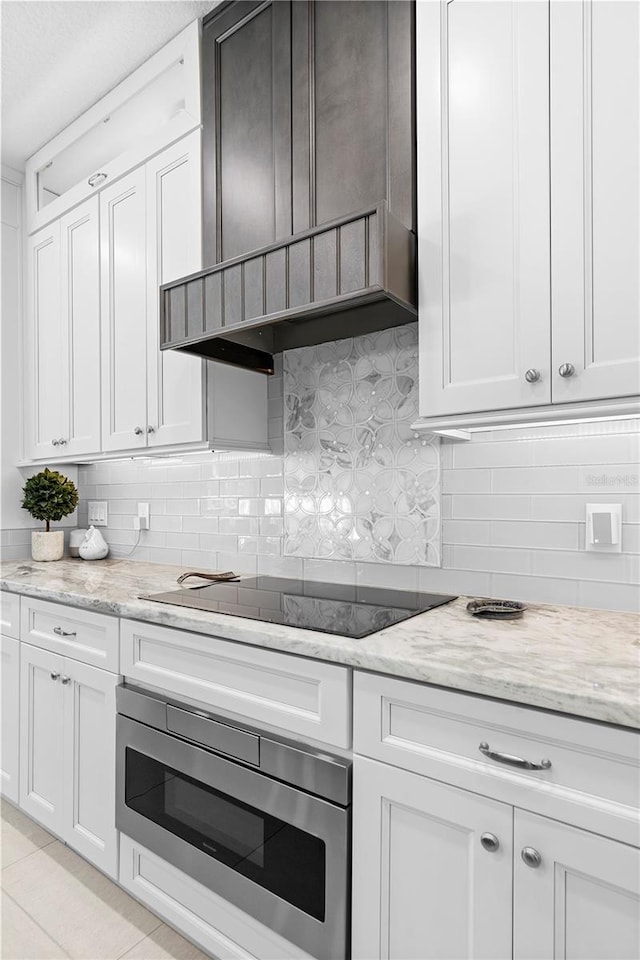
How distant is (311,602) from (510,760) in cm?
76

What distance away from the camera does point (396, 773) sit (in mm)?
1120

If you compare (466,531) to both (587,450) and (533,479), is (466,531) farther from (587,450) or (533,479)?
(587,450)

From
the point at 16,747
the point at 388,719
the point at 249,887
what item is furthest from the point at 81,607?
the point at 388,719


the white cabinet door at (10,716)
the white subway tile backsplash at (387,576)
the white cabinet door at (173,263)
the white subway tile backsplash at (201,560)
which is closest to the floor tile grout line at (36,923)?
the white cabinet door at (10,716)

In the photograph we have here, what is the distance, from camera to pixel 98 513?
2914 mm

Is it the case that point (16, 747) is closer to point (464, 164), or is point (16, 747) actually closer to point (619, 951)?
point (619, 951)

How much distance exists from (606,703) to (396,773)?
44 centimetres

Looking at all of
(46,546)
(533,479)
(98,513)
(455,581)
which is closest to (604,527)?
(533,479)

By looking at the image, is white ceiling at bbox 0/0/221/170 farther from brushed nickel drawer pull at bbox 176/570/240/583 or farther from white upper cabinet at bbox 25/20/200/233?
brushed nickel drawer pull at bbox 176/570/240/583

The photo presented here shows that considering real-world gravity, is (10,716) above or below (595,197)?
below

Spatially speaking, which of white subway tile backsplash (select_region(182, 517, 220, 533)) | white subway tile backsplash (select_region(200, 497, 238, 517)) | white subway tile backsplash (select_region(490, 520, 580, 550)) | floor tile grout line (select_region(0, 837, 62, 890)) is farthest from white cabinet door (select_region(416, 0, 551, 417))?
floor tile grout line (select_region(0, 837, 62, 890))

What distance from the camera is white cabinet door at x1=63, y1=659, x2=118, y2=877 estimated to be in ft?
5.70

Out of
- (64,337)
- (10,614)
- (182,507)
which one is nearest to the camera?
(10,614)

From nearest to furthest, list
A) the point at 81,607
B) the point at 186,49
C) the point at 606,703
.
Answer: the point at 606,703 → the point at 81,607 → the point at 186,49
